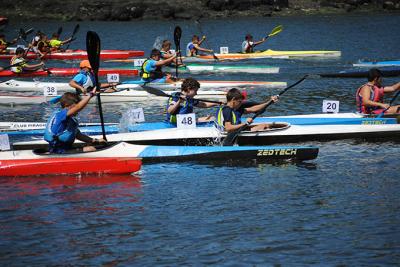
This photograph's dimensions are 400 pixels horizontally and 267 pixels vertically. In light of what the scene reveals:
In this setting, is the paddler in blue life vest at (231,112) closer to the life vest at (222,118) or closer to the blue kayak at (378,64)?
the life vest at (222,118)

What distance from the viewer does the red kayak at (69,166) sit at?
52.6 feet

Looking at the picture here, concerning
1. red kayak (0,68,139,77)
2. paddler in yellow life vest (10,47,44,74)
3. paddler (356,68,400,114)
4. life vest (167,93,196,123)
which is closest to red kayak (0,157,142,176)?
life vest (167,93,196,123)

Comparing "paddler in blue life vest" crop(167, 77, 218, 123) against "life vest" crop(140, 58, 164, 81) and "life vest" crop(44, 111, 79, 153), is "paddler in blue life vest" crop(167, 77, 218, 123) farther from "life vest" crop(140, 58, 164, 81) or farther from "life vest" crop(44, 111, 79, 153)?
"life vest" crop(140, 58, 164, 81)

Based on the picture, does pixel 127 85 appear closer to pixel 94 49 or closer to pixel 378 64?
pixel 94 49

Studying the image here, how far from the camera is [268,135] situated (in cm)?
1816

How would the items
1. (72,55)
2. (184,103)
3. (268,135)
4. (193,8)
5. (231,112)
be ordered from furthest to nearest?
(193,8)
(72,55)
(184,103)
(268,135)
(231,112)

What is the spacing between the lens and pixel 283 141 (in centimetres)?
1836

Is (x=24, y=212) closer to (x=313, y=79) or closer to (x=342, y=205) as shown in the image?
(x=342, y=205)

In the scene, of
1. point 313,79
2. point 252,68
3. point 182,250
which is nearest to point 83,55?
point 252,68

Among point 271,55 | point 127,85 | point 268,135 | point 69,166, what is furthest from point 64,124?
point 271,55

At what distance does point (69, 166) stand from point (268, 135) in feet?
15.2

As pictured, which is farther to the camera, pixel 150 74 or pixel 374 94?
pixel 150 74

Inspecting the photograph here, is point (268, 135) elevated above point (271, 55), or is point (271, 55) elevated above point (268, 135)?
point (271, 55)

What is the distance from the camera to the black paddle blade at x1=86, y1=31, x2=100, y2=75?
54.2 feet
